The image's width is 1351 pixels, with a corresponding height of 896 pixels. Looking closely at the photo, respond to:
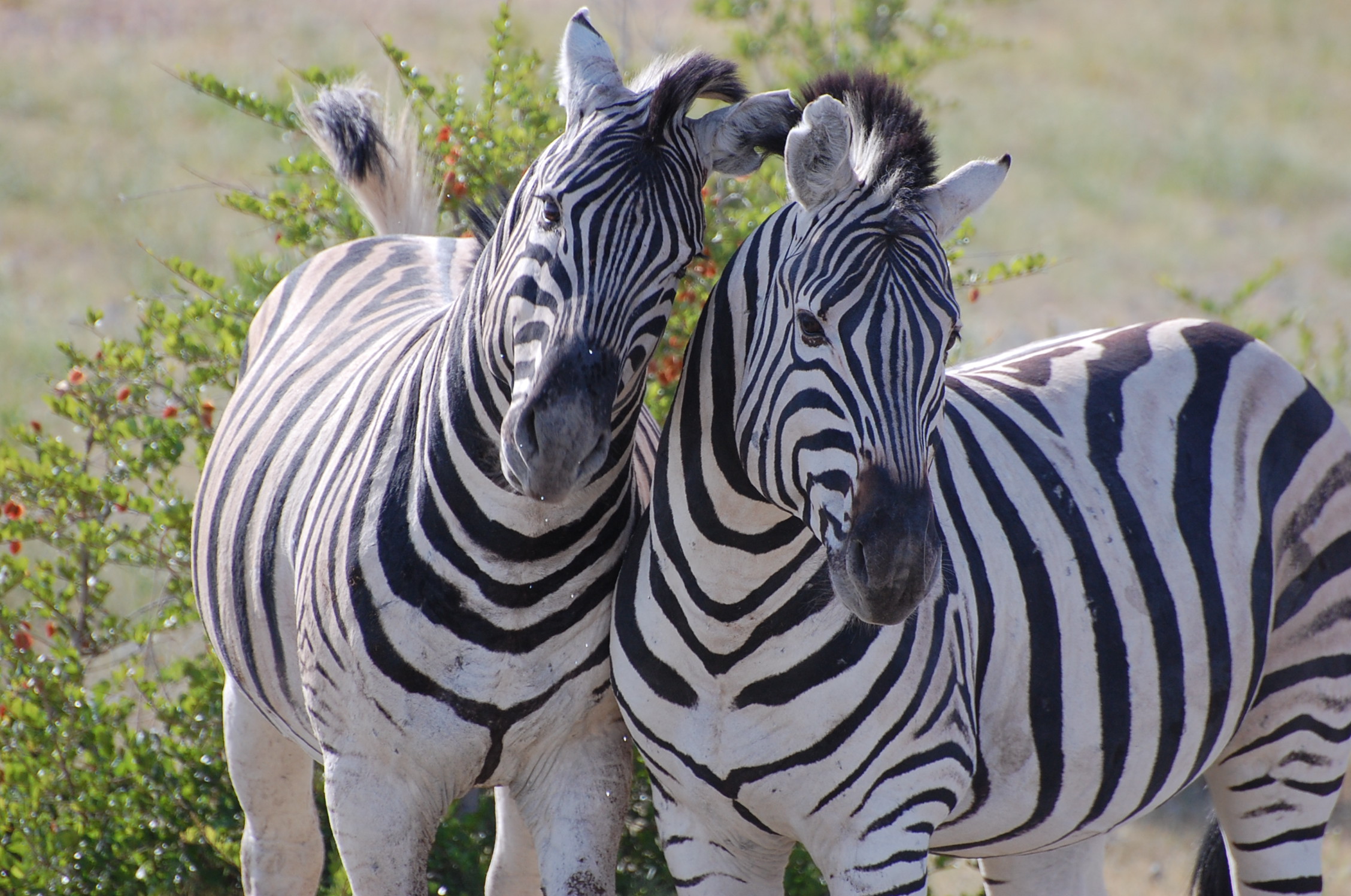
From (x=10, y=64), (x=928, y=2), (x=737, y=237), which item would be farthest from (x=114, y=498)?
(x=928, y=2)

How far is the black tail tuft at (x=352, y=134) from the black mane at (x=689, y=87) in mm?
1917

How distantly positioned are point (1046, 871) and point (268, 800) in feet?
7.22

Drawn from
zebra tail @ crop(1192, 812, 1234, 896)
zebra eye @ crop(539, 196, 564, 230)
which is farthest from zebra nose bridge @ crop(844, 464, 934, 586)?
zebra tail @ crop(1192, 812, 1234, 896)

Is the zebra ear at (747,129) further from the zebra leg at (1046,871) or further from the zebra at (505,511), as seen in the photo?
the zebra leg at (1046,871)

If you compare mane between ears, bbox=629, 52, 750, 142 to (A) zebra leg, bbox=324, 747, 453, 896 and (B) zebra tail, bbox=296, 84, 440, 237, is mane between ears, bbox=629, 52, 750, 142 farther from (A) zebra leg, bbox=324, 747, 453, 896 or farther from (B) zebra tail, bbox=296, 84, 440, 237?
(B) zebra tail, bbox=296, 84, 440, 237

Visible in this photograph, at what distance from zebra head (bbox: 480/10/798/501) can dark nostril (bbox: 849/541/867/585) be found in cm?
47

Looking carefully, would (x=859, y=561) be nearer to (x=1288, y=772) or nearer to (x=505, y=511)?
(x=505, y=511)

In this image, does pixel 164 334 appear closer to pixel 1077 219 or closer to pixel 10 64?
pixel 1077 219

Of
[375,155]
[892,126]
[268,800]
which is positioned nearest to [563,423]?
[892,126]

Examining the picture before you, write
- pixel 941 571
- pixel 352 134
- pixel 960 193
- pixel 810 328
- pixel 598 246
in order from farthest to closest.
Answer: pixel 352 134, pixel 941 571, pixel 960 193, pixel 598 246, pixel 810 328

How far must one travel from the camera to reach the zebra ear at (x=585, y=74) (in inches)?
98.3

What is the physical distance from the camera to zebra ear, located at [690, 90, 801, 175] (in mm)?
2395

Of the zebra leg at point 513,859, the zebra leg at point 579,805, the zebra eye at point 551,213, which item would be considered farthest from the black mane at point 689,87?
the zebra leg at point 513,859

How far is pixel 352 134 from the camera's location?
4148 mm
